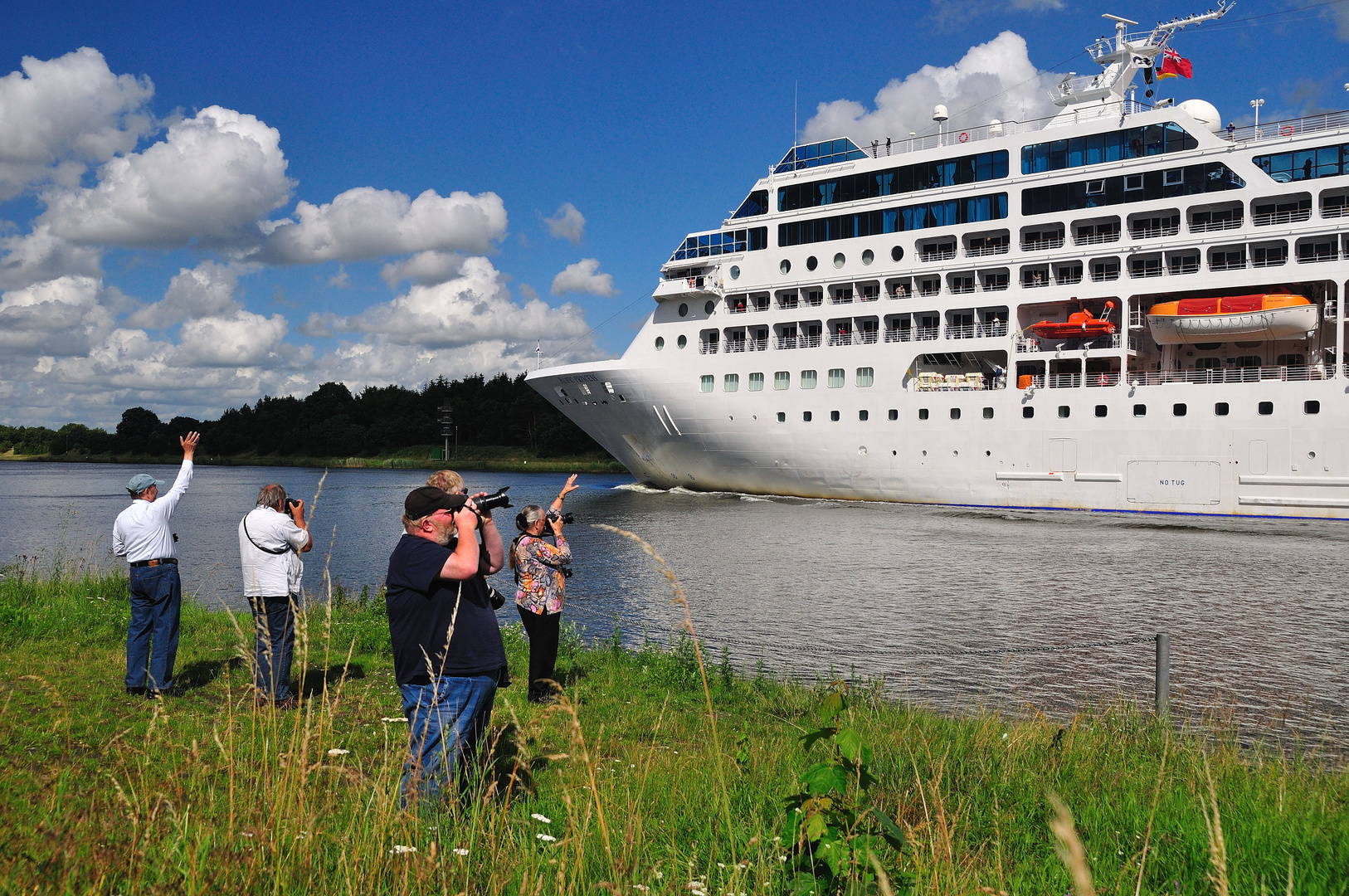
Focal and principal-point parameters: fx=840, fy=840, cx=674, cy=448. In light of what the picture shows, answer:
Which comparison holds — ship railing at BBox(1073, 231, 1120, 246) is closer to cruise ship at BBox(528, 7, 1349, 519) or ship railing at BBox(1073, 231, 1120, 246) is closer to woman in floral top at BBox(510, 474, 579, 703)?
cruise ship at BBox(528, 7, 1349, 519)

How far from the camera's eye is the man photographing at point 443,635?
13.2 feet

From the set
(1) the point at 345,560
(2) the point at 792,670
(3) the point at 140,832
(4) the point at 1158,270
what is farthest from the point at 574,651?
(4) the point at 1158,270

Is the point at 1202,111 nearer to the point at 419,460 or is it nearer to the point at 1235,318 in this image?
the point at 1235,318

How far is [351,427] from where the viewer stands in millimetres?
117500

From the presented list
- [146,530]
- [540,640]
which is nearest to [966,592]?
[540,640]

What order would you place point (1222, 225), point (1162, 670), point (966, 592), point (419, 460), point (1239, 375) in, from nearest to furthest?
point (1162, 670)
point (966, 592)
point (1239, 375)
point (1222, 225)
point (419, 460)

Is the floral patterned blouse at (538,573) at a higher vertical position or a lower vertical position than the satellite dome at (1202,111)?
lower

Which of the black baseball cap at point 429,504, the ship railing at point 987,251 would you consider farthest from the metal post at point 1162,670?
the ship railing at point 987,251

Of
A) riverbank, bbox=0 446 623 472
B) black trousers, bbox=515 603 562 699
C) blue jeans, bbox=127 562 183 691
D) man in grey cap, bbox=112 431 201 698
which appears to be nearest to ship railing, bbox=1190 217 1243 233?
black trousers, bbox=515 603 562 699

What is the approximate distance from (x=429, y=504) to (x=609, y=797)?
167 centimetres

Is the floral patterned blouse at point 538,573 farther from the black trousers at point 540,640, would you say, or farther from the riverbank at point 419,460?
the riverbank at point 419,460

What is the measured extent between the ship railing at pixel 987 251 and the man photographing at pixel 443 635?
99.2 ft

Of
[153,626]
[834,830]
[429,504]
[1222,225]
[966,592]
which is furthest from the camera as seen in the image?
[1222,225]

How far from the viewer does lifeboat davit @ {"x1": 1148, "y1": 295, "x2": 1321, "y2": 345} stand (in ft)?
83.1
